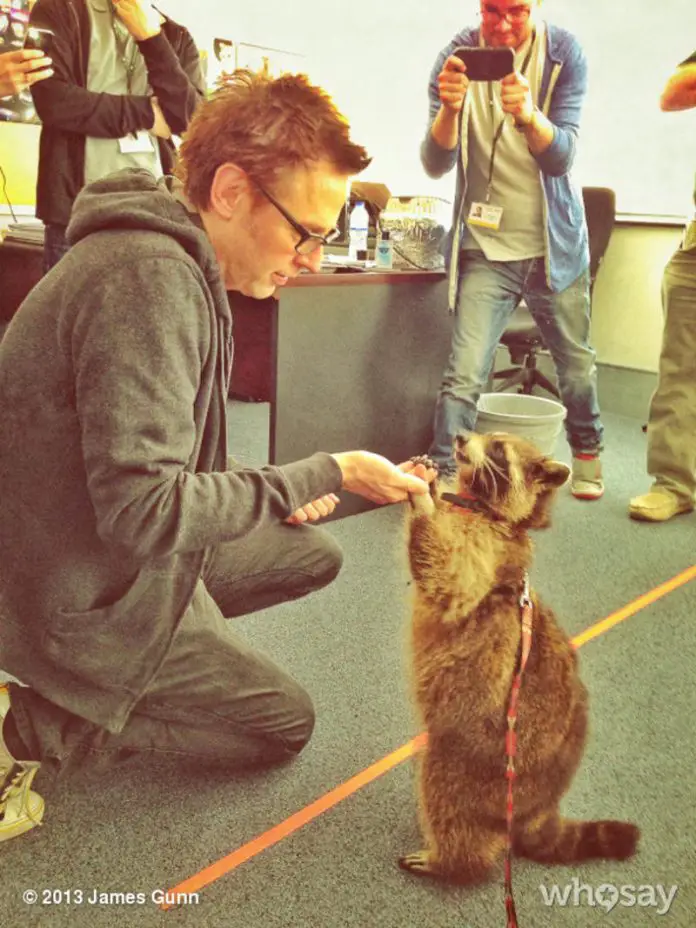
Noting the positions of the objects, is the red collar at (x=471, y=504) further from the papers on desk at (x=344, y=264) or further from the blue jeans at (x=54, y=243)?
the blue jeans at (x=54, y=243)

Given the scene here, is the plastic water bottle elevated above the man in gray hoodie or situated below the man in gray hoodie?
above

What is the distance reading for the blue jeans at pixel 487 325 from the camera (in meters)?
2.64

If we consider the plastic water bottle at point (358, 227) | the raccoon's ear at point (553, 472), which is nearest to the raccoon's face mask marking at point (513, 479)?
the raccoon's ear at point (553, 472)

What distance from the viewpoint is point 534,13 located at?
251cm

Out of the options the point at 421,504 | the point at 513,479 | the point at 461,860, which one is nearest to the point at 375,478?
the point at 421,504

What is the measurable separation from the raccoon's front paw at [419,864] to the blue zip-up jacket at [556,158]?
1.89 metres

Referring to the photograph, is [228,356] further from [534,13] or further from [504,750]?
[534,13]

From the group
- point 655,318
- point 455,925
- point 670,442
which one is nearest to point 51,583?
point 455,925

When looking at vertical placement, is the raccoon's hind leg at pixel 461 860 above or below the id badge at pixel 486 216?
below

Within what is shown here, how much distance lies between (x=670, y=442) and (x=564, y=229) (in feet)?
2.99

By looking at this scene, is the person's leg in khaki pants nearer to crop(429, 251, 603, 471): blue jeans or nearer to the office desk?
crop(429, 251, 603, 471): blue jeans

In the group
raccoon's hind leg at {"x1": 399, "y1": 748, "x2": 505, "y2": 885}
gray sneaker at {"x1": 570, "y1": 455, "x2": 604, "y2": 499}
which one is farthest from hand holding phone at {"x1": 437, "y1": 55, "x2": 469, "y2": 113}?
raccoon's hind leg at {"x1": 399, "y1": 748, "x2": 505, "y2": 885}

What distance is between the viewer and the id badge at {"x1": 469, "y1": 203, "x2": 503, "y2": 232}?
2.59 metres

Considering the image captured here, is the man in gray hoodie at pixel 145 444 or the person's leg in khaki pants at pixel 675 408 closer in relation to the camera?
the man in gray hoodie at pixel 145 444
